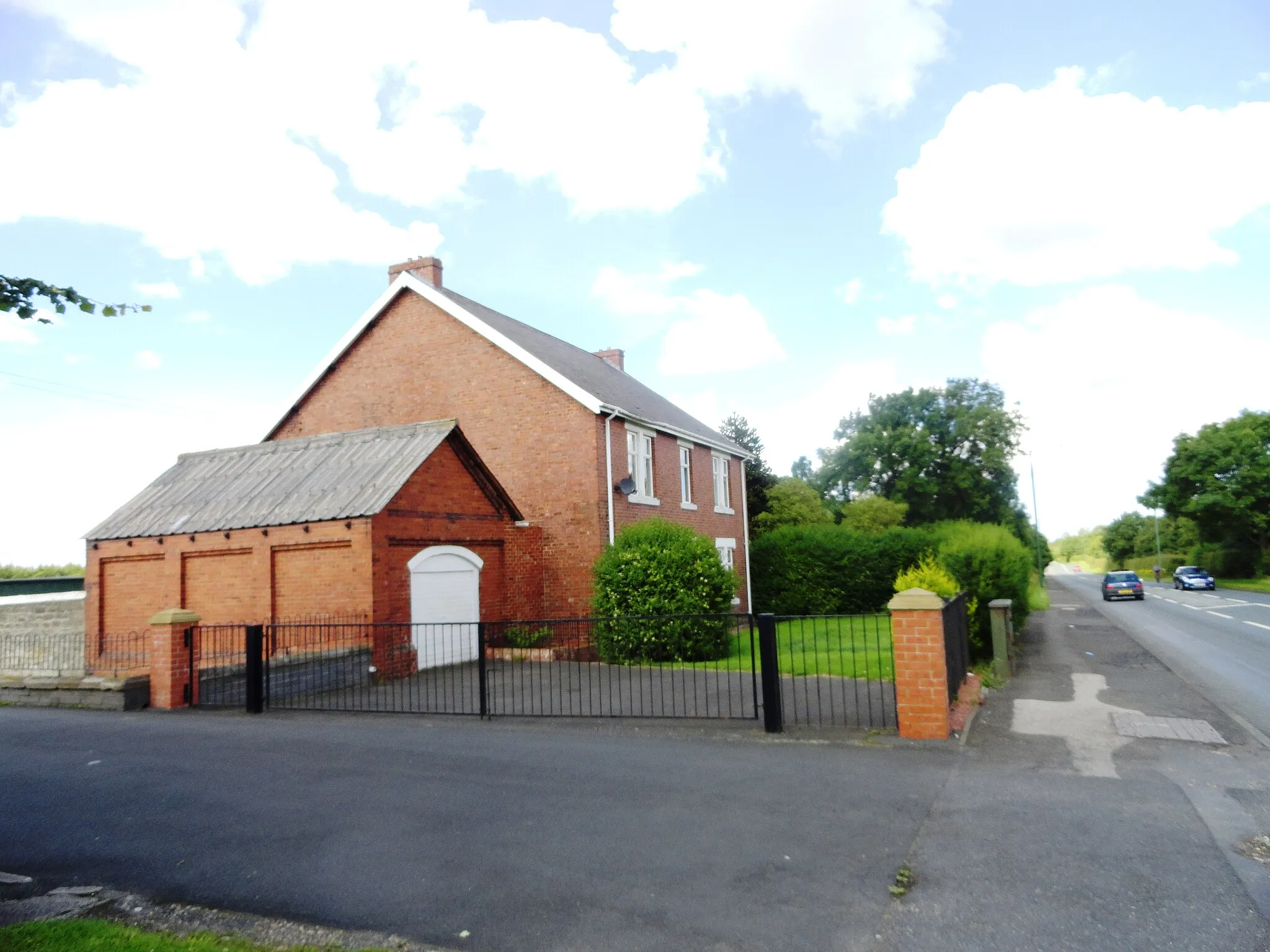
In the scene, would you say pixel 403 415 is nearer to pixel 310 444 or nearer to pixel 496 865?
pixel 310 444

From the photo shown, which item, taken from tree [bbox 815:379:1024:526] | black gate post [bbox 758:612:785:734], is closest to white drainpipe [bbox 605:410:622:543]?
black gate post [bbox 758:612:785:734]

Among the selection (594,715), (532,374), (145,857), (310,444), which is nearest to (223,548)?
(310,444)

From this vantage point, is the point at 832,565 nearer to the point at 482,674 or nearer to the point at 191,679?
the point at 482,674

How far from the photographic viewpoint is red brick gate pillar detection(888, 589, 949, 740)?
830 cm

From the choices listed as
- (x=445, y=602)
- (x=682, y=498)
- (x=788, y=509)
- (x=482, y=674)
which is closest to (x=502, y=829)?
(x=482, y=674)

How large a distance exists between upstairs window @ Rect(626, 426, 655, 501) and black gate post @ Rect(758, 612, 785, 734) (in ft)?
39.4

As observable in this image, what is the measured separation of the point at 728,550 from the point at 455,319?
1153cm

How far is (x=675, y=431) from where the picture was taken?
76.6 ft

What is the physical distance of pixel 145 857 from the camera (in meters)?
5.53

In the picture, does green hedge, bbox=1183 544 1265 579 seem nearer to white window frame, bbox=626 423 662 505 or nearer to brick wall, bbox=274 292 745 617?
white window frame, bbox=626 423 662 505

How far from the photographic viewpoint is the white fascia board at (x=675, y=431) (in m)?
19.7

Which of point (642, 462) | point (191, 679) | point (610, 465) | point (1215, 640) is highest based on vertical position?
point (642, 462)

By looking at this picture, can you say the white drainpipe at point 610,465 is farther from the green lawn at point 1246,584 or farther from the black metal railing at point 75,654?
the green lawn at point 1246,584

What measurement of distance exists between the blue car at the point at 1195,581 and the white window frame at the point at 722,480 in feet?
111
